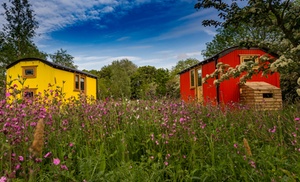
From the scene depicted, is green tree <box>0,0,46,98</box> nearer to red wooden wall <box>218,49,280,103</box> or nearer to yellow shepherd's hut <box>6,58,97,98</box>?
yellow shepherd's hut <box>6,58,97,98</box>

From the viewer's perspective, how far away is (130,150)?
12.1 ft

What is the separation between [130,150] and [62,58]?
43.6 m

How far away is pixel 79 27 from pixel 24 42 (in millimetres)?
11736

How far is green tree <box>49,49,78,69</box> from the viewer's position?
141 feet

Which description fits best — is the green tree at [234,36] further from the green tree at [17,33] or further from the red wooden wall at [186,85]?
the green tree at [17,33]

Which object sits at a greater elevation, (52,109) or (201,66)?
(201,66)

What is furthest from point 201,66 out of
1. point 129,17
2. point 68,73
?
point 68,73

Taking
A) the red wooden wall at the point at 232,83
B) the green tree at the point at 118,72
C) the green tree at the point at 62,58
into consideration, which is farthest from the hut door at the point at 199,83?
the green tree at the point at 62,58

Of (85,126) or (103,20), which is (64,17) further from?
(85,126)

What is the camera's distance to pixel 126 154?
3.51m

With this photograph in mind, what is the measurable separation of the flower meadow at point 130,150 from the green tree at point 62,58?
41.1 meters

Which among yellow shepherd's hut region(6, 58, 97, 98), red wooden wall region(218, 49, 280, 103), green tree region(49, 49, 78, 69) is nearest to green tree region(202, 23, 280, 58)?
red wooden wall region(218, 49, 280, 103)

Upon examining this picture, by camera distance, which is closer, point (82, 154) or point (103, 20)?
point (82, 154)

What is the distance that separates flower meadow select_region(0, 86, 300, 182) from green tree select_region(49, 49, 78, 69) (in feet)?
135
